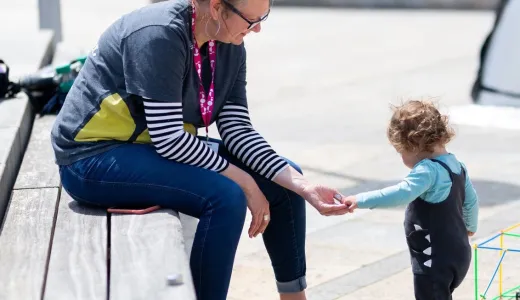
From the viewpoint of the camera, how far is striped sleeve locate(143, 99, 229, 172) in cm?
361

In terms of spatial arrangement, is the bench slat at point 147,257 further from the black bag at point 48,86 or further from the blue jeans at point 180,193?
the black bag at point 48,86

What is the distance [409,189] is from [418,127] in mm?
216

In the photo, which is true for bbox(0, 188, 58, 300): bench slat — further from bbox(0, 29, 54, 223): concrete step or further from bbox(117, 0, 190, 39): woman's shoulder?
bbox(117, 0, 190, 39): woman's shoulder

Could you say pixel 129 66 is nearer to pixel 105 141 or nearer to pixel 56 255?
pixel 105 141

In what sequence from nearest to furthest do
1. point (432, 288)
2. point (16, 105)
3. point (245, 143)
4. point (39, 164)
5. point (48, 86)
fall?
point (432, 288) < point (245, 143) < point (39, 164) < point (16, 105) < point (48, 86)

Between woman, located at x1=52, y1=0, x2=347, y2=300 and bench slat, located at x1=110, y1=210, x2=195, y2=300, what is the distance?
11cm

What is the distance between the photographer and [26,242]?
3547 millimetres

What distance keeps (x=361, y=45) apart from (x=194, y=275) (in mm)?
8432

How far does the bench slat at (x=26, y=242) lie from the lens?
313 cm

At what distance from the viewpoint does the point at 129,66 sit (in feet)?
11.9

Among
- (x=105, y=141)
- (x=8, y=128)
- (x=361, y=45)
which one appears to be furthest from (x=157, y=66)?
(x=361, y=45)

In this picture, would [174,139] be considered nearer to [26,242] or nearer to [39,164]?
[26,242]

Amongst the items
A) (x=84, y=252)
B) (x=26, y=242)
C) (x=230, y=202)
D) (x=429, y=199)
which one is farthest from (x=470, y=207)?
(x=26, y=242)

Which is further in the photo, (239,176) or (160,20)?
(239,176)
